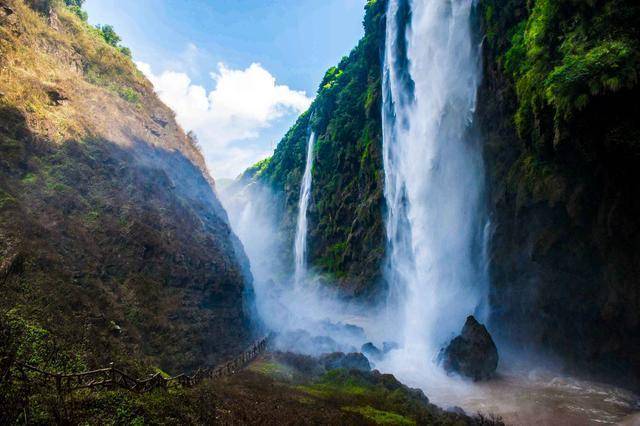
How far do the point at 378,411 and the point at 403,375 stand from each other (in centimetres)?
1060

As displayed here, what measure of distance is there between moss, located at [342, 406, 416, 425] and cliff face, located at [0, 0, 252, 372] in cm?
807

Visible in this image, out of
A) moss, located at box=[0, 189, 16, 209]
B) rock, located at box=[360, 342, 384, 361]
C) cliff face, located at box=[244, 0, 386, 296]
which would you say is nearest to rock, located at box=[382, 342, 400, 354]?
rock, located at box=[360, 342, 384, 361]

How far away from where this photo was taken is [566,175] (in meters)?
18.7

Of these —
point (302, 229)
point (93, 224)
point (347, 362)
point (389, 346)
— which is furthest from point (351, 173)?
point (93, 224)

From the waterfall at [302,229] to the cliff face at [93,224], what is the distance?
29.1 meters

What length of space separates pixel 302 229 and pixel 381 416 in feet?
170

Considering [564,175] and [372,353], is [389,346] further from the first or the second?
[564,175]

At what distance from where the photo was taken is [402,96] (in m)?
37.9

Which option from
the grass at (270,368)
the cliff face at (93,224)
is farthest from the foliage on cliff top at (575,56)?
the cliff face at (93,224)

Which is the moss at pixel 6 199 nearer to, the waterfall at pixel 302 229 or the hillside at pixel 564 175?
the hillside at pixel 564 175

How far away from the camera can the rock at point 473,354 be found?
69.6ft

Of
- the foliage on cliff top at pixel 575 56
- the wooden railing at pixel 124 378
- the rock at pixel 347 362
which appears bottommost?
the wooden railing at pixel 124 378

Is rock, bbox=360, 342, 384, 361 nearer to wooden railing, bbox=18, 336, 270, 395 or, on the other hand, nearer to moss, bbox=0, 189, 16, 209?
wooden railing, bbox=18, 336, 270, 395

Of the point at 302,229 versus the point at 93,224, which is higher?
the point at 302,229
